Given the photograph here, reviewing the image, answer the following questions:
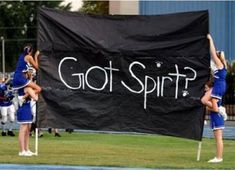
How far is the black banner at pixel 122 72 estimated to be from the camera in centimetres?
1326

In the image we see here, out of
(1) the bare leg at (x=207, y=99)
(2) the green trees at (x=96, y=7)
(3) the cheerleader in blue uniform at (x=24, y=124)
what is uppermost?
(2) the green trees at (x=96, y=7)

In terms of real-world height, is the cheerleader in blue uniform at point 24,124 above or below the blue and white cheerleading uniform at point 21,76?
below

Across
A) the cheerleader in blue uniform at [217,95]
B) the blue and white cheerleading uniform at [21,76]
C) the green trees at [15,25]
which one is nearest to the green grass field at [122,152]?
the cheerleader in blue uniform at [217,95]

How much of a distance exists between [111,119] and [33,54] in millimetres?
2260

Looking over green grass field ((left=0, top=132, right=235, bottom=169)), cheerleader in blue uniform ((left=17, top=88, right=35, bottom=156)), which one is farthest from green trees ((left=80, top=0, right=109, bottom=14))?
cheerleader in blue uniform ((left=17, top=88, right=35, bottom=156))

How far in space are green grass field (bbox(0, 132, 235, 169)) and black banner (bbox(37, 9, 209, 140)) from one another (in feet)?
2.15

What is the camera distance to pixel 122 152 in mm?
14578

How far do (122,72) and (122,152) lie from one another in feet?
6.67

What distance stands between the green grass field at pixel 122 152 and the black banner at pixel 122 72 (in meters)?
0.66

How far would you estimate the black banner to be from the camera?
1326 cm

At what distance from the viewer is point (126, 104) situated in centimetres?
1355

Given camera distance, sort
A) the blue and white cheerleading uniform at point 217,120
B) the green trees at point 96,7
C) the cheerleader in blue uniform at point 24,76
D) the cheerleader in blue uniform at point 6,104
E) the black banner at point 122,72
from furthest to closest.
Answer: the green trees at point 96,7 < the cheerleader in blue uniform at point 6,104 < the cheerleader in blue uniform at point 24,76 < the black banner at point 122,72 < the blue and white cheerleading uniform at point 217,120

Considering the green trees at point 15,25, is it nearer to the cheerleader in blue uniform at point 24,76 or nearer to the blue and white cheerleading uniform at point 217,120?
the cheerleader in blue uniform at point 24,76

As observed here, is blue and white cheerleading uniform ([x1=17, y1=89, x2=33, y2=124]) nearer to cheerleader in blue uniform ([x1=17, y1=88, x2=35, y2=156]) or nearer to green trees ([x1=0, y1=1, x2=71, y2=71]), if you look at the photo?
cheerleader in blue uniform ([x1=17, y1=88, x2=35, y2=156])
